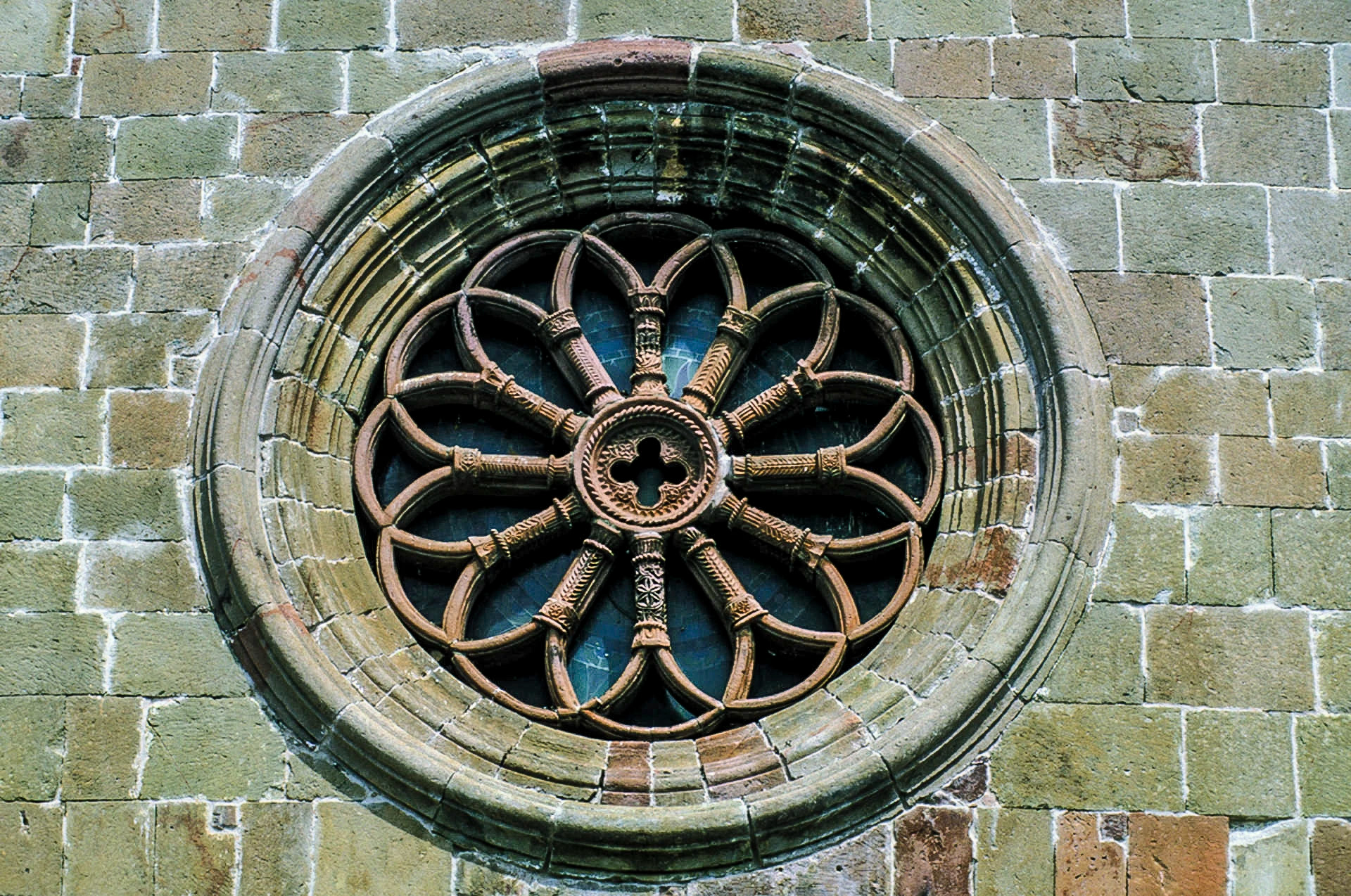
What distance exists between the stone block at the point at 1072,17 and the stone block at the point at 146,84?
12.2 ft

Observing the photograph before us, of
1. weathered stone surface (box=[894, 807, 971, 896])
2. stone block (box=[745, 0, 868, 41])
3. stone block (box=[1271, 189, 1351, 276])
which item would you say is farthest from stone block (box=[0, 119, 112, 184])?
stone block (box=[1271, 189, 1351, 276])

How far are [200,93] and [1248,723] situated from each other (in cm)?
529

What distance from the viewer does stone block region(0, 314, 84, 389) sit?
8594 millimetres

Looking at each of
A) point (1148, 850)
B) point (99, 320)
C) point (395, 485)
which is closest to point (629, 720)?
point (395, 485)

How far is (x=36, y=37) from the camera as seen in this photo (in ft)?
30.3

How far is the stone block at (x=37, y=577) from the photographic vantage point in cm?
821

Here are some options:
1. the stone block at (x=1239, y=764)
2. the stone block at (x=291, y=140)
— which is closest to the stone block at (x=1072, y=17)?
the stone block at (x=291, y=140)

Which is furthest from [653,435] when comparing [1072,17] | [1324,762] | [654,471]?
[1324,762]

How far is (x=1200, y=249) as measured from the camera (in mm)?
8734

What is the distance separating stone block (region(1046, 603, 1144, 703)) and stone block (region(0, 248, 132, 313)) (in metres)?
4.29

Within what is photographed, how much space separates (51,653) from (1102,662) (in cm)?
423

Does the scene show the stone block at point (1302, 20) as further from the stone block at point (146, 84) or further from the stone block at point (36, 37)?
the stone block at point (36, 37)

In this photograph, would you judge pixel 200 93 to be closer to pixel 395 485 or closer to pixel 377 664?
pixel 395 485

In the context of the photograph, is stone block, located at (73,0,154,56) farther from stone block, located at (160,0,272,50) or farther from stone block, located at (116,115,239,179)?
stone block, located at (116,115,239,179)
